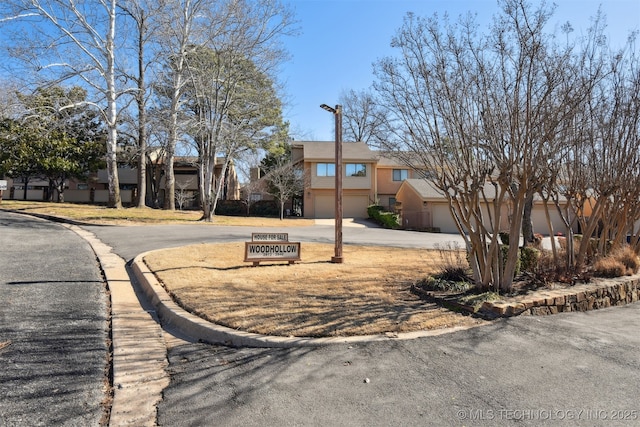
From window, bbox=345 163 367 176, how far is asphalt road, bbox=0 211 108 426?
92.1 ft

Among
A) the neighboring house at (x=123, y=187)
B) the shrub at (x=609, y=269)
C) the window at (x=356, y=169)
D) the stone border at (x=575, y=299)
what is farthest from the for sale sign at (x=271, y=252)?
the neighboring house at (x=123, y=187)

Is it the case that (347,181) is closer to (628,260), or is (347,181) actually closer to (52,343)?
(628,260)

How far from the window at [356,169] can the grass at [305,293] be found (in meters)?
24.1

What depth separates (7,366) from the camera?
368 cm

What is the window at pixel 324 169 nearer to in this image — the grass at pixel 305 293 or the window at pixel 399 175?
the window at pixel 399 175

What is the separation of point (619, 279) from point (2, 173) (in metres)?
40.3

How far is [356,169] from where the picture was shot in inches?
1394

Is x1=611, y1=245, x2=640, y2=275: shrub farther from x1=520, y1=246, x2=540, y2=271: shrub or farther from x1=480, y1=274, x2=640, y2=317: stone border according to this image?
x1=520, y1=246, x2=540, y2=271: shrub

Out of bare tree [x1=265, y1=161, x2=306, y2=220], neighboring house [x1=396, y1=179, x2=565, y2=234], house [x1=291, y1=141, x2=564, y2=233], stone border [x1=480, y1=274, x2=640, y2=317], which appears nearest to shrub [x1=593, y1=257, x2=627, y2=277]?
stone border [x1=480, y1=274, x2=640, y2=317]

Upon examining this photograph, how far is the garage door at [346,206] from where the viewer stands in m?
36.0

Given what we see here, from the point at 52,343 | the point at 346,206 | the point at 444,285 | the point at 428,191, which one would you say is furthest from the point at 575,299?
the point at 346,206

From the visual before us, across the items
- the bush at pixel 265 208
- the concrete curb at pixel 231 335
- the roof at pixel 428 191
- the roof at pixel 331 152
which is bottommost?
the concrete curb at pixel 231 335

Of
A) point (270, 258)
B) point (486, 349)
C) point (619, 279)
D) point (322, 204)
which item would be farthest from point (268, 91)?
point (486, 349)

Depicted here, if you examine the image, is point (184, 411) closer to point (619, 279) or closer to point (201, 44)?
point (619, 279)
